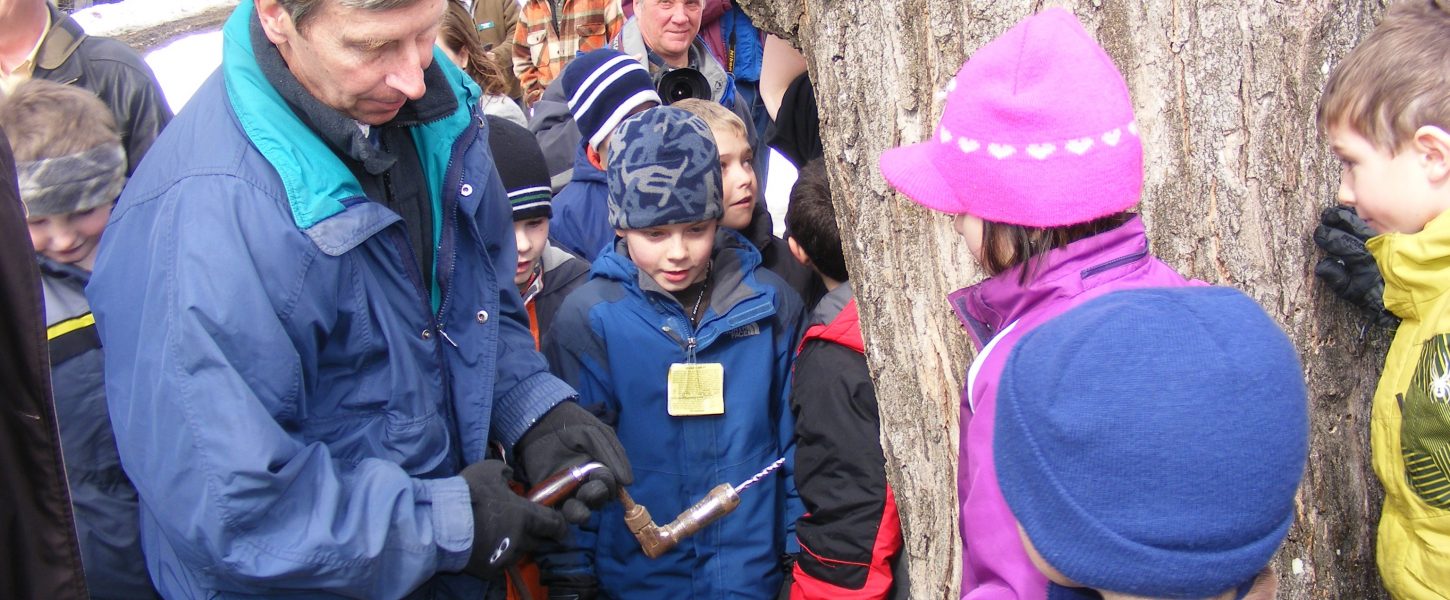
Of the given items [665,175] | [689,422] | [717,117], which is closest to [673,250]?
[665,175]

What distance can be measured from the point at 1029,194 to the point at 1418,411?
988mm

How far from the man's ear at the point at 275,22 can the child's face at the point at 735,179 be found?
1883 mm

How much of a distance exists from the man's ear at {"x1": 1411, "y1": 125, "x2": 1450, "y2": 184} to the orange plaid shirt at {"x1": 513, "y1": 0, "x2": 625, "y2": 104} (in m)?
4.64

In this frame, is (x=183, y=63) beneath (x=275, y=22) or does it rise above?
beneath

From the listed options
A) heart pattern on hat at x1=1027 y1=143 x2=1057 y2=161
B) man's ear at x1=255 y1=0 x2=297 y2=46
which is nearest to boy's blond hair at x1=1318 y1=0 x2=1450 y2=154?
heart pattern on hat at x1=1027 y1=143 x2=1057 y2=161

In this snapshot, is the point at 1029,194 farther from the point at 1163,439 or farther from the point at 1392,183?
the point at 1392,183

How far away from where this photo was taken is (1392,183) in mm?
1962

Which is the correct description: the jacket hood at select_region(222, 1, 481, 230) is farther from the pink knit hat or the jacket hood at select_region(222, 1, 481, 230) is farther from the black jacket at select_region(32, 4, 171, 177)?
the black jacket at select_region(32, 4, 171, 177)

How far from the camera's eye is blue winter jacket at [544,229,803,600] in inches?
116

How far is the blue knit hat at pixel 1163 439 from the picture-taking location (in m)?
1.11

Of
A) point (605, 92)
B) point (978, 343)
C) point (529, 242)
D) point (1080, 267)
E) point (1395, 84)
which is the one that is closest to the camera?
point (1080, 267)

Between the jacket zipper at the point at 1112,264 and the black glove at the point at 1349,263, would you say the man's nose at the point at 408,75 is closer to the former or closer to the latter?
the jacket zipper at the point at 1112,264

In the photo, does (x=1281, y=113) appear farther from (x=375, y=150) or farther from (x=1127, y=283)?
(x=375, y=150)

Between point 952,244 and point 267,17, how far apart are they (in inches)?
50.2
